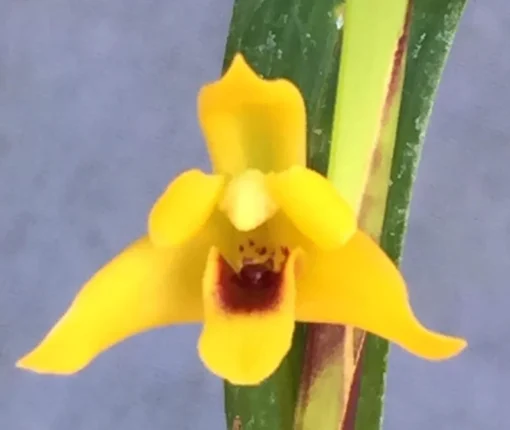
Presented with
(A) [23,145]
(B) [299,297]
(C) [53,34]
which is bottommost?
(B) [299,297]

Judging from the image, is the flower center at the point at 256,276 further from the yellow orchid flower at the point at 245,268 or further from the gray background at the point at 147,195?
the gray background at the point at 147,195

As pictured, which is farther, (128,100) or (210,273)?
(128,100)

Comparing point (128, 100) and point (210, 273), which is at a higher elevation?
point (128, 100)

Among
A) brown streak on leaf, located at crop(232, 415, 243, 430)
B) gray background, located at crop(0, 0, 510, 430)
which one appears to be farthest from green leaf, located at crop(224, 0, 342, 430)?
gray background, located at crop(0, 0, 510, 430)

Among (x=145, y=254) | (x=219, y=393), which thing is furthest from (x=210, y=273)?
(x=219, y=393)

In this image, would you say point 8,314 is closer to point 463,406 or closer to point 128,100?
point 128,100

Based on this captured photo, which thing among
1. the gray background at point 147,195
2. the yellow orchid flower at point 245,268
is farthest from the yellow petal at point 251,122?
the gray background at point 147,195
